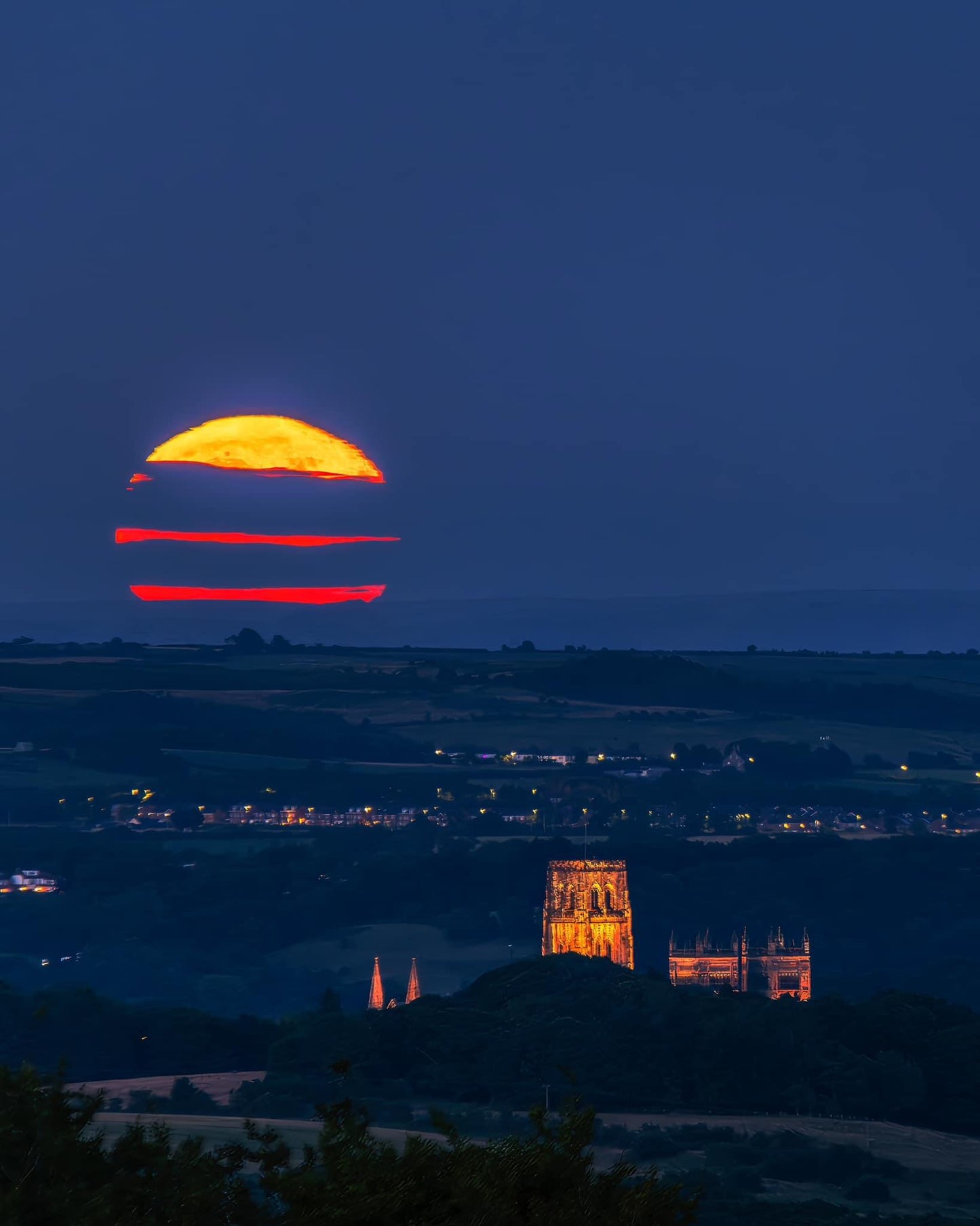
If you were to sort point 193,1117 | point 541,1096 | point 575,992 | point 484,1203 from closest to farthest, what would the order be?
1. point 484,1203
2. point 193,1117
3. point 541,1096
4. point 575,992

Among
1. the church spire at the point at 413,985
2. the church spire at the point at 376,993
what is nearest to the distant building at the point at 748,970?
the church spire at the point at 413,985

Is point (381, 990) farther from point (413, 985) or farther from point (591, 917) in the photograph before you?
point (591, 917)

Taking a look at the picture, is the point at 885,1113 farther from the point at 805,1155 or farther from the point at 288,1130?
the point at 288,1130

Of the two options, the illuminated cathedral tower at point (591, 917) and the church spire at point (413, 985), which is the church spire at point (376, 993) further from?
the illuminated cathedral tower at point (591, 917)

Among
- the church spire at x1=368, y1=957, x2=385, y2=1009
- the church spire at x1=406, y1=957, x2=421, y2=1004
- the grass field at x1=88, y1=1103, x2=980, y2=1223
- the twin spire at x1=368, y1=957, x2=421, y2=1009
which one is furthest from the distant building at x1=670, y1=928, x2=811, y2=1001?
the grass field at x1=88, y1=1103, x2=980, y2=1223

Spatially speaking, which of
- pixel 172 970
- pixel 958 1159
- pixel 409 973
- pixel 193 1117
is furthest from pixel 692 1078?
pixel 172 970

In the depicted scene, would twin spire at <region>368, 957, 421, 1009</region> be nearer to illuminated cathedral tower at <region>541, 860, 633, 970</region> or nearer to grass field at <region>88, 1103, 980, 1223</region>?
illuminated cathedral tower at <region>541, 860, 633, 970</region>
